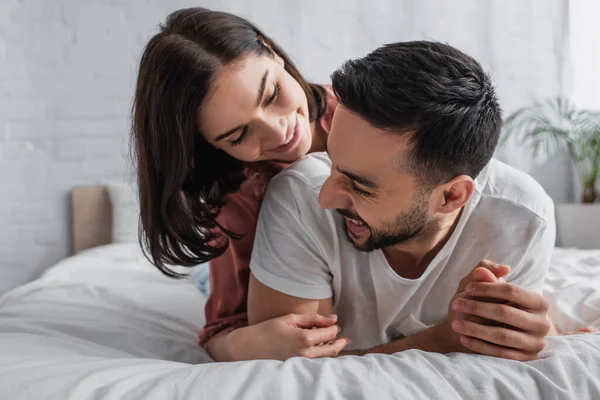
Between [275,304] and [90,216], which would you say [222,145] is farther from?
[90,216]

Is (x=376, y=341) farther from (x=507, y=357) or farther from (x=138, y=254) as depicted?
(x=138, y=254)

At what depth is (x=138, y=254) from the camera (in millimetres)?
2582

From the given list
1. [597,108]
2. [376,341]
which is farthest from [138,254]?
[597,108]

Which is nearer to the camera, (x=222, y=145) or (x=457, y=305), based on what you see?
(x=457, y=305)

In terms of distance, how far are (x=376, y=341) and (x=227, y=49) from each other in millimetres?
668

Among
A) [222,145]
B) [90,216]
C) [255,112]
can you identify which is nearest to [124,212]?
[90,216]

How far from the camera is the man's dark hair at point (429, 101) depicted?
1077 mm

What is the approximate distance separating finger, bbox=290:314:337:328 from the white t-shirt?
45 mm

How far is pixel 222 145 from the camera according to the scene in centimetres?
136

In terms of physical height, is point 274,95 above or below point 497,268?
above

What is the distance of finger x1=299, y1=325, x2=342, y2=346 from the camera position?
1166 mm

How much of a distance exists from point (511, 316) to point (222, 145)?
66cm

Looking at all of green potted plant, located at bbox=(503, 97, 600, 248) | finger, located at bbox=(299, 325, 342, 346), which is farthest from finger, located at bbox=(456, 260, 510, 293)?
green potted plant, located at bbox=(503, 97, 600, 248)

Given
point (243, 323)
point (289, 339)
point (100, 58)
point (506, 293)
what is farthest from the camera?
point (100, 58)
